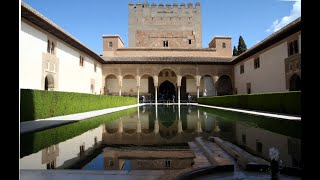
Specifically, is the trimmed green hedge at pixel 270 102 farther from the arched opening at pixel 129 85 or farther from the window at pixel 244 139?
the arched opening at pixel 129 85

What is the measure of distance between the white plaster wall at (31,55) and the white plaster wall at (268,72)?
14.6m

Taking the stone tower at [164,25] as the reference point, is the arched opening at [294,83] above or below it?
below

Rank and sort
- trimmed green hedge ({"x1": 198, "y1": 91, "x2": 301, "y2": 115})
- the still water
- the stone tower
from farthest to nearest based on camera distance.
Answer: the stone tower, trimmed green hedge ({"x1": 198, "y1": 91, "x2": 301, "y2": 115}), the still water

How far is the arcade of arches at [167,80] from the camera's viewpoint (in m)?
29.3

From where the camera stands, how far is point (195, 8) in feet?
137

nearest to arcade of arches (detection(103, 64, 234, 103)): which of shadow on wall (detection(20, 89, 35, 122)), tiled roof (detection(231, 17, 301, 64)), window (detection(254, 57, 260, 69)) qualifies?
tiled roof (detection(231, 17, 301, 64))

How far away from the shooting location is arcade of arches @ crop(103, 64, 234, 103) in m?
29.3

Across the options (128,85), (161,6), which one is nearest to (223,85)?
(128,85)

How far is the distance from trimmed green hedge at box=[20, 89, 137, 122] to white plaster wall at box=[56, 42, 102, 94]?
2.67 meters

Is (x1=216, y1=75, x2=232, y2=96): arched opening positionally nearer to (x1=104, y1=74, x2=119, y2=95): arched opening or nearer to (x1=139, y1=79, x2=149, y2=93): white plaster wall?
(x1=139, y1=79, x2=149, y2=93): white plaster wall

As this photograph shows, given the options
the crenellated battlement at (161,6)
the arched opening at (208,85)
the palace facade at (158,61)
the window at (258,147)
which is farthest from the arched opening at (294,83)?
the crenellated battlement at (161,6)

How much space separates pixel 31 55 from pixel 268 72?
15.8 metres
